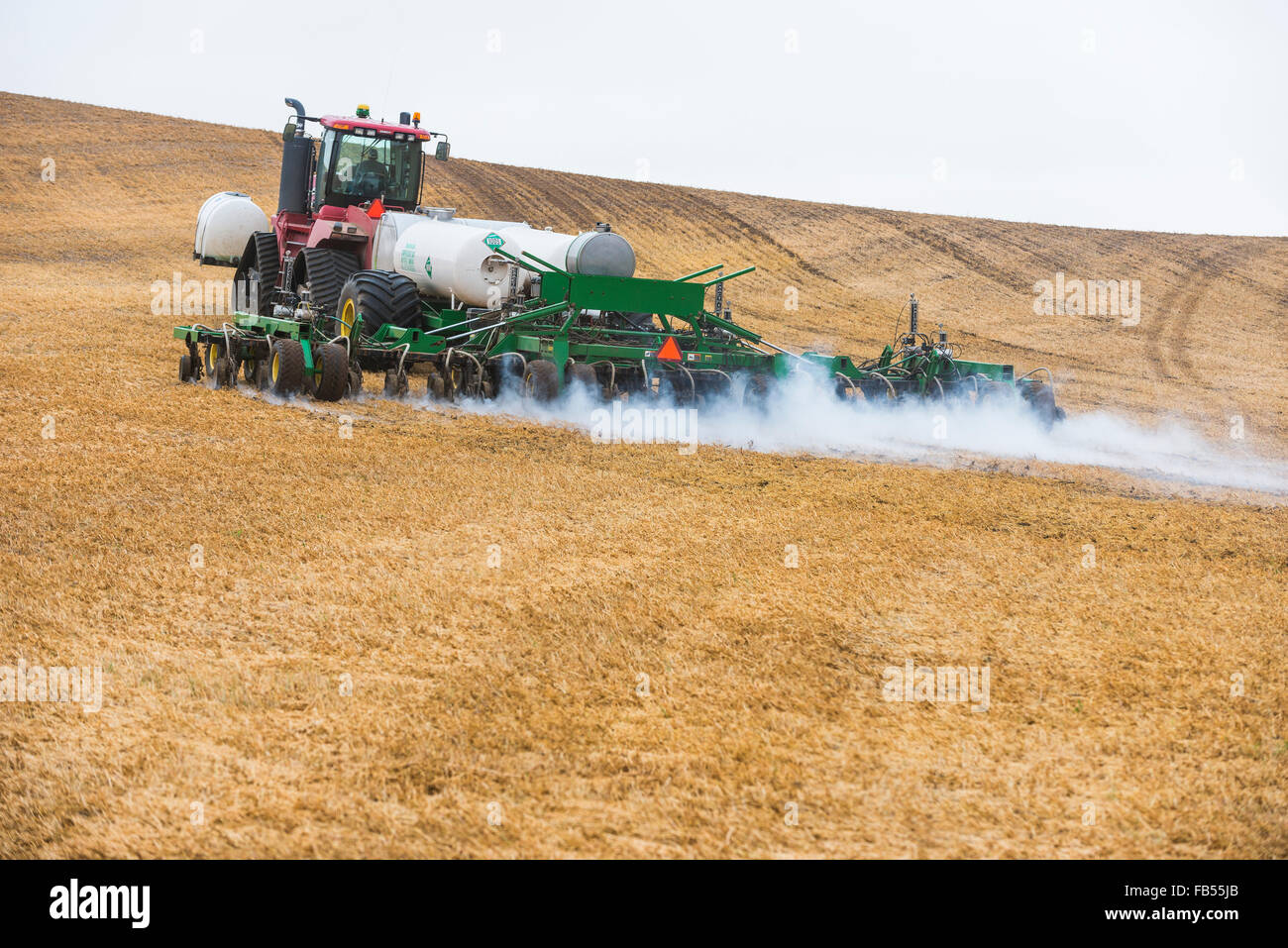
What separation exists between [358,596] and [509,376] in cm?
763

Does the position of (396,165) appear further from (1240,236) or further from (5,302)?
(1240,236)

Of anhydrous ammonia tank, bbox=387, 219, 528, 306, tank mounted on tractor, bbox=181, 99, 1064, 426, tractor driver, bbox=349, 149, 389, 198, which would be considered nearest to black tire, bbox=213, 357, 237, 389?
tank mounted on tractor, bbox=181, 99, 1064, 426

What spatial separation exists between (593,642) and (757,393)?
8948 mm

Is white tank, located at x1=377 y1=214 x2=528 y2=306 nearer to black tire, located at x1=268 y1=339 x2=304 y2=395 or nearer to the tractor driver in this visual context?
the tractor driver

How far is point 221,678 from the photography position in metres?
5.34

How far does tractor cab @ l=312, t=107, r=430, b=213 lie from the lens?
16516 millimetres

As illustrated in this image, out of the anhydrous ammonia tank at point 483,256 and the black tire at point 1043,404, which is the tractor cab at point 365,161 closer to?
the anhydrous ammonia tank at point 483,256

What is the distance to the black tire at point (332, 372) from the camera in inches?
536

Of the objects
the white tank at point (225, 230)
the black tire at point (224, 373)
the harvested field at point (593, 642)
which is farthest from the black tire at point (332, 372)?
the white tank at point (225, 230)

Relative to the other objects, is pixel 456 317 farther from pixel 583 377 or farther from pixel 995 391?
pixel 995 391

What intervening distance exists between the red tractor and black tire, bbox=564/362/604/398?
4083mm

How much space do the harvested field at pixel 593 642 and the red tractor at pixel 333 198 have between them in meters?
3.03

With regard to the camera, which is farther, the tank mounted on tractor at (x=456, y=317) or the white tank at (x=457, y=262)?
the white tank at (x=457, y=262)

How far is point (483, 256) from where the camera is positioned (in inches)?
600
